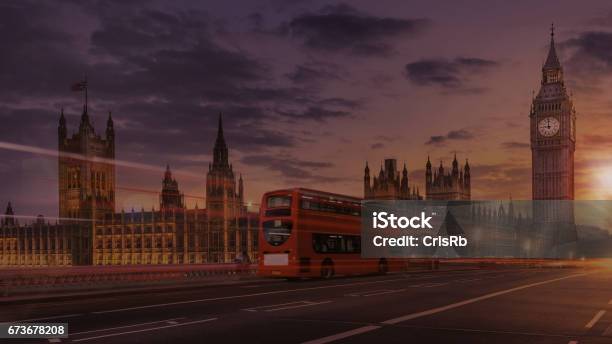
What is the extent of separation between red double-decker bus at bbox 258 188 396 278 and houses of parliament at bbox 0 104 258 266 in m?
43.5

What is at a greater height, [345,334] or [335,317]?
[345,334]

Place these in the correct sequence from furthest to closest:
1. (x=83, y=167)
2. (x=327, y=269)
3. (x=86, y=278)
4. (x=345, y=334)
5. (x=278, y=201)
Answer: (x=83, y=167) < (x=327, y=269) < (x=278, y=201) < (x=86, y=278) < (x=345, y=334)

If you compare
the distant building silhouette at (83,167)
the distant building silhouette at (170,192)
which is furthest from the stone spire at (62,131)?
the distant building silhouette at (170,192)

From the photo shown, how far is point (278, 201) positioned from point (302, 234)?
1.86 meters

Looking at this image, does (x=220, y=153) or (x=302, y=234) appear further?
(x=220, y=153)

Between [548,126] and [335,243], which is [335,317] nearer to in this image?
[335,243]

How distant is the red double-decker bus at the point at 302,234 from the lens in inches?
1145

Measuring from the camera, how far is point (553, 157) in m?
147

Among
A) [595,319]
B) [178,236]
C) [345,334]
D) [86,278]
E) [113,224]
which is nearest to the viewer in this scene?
[345,334]

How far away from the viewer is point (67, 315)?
1496 centimetres

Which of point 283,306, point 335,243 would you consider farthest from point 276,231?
point 283,306

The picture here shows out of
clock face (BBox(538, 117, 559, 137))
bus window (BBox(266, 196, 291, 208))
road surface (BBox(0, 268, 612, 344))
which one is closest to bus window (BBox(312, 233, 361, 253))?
bus window (BBox(266, 196, 291, 208))

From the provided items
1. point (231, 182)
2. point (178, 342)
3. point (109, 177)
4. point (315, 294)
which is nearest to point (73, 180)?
point (109, 177)

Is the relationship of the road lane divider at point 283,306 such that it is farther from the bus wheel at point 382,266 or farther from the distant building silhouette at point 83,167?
the distant building silhouette at point 83,167
